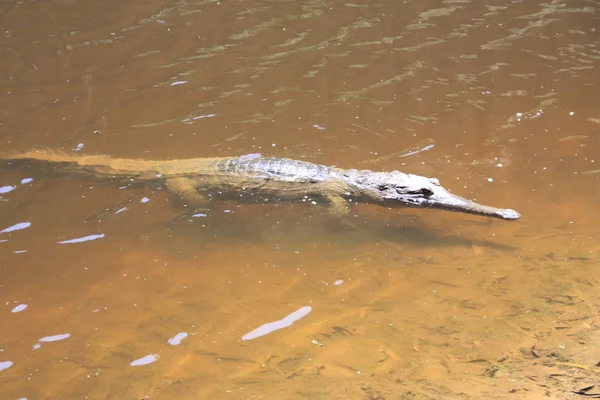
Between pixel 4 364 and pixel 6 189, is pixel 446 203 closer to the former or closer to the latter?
pixel 4 364

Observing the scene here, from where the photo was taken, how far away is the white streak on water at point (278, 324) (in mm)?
3934

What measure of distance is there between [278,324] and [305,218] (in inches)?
64.5

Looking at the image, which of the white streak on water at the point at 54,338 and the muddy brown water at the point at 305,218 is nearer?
the muddy brown water at the point at 305,218

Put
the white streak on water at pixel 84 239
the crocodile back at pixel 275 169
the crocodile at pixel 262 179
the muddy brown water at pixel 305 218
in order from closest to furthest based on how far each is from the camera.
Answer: the muddy brown water at pixel 305 218 → the white streak on water at pixel 84 239 → the crocodile at pixel 262 179 → the crocodile back at pixel 275 169

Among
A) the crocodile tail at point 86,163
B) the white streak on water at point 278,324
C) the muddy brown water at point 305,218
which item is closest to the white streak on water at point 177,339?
the muddy brown water at point 305,218

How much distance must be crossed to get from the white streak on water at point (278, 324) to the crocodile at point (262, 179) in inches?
61.3

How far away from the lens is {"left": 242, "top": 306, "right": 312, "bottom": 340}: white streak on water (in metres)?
3.93

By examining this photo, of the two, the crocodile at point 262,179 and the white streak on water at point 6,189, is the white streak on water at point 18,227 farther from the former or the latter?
the crocodile at point 262,179

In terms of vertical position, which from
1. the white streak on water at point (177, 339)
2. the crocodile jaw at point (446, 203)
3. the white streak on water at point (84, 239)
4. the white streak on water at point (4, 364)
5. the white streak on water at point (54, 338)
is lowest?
the white streak on water at point (177, 339)

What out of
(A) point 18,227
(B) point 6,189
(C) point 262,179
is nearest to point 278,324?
(C) point 262,179

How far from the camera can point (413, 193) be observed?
17.9ft

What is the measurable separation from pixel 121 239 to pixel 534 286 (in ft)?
12.3

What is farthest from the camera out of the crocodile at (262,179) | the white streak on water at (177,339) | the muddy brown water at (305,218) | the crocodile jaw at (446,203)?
the crocodile at (262,179)

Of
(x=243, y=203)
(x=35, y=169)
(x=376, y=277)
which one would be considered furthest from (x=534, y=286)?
(x=35, y=169)
